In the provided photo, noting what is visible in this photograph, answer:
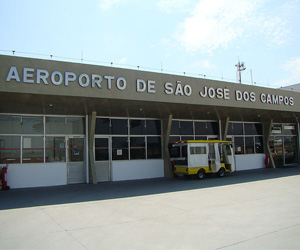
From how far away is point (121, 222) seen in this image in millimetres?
7254

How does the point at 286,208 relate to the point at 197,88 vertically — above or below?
below

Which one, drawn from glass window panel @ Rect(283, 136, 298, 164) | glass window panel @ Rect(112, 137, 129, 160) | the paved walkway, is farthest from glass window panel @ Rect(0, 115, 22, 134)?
glass window panel @ Rect(283, 136, 298, 164)

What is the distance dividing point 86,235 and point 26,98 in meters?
7.04

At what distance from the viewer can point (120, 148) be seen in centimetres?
1667

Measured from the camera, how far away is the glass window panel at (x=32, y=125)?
47.1ft

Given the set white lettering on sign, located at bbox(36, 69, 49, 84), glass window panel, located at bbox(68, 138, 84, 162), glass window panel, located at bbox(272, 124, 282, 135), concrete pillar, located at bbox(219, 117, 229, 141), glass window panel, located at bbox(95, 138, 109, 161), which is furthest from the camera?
glass window panel, located at bbox(272, 124, 282, 135)

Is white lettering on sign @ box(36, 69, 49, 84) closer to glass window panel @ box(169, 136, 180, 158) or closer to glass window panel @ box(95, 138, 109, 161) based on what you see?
glass window panel @ box(95, 138, 109, 161)

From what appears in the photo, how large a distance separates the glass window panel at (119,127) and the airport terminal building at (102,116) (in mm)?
59

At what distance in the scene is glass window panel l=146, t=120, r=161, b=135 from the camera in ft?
58.3

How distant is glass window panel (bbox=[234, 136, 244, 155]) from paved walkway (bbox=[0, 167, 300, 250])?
380 inches

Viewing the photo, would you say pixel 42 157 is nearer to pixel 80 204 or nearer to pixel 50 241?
pixel 80 204

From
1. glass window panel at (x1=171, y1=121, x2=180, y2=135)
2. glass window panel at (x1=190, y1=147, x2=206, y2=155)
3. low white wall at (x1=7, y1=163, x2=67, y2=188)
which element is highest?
glass window panel at (x1=171, y1=121, x2=180, y2=135)

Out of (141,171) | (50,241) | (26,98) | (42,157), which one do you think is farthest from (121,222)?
(141,171)

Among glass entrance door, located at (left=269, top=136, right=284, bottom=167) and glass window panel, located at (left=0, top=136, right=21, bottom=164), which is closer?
glass window panel, located at (left=0, top=136, right=21, bottom=164)
